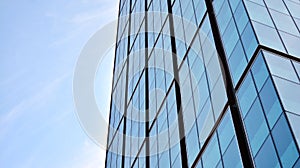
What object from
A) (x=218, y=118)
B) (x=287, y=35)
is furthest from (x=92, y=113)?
→ (x=287, y=35)

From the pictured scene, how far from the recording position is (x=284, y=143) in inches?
645

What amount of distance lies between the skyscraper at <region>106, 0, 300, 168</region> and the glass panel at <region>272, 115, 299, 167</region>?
0.12ft

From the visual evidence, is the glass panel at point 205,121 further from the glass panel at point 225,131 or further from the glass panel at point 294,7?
the glass panel at point 294,7

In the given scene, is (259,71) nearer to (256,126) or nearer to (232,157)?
(256,126)

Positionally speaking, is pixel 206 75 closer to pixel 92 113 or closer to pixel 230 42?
pixel 230 42

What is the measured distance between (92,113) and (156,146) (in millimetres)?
17478

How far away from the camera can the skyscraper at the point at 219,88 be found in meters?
17.9

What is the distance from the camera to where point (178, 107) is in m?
28.4

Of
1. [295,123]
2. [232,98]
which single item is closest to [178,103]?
[232,98]

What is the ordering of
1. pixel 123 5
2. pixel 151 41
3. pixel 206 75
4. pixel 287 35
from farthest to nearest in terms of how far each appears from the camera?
pixel 123 5, pixel 151 41, pixel 206 75, pixel 287 35

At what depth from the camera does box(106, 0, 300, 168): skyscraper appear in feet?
58.8

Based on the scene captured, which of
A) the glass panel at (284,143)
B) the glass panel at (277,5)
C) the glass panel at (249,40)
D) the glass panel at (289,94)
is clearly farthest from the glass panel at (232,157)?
the glass panel at (277,5)

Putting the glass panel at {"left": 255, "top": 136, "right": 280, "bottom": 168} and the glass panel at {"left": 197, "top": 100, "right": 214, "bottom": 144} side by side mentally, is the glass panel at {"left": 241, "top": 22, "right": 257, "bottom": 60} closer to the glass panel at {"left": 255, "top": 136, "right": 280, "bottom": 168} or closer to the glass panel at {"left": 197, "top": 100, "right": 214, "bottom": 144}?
the glass panel at {"left": 197, "top": 100, "right": 214, "bottom": 144}

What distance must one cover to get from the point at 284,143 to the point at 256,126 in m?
2.19
